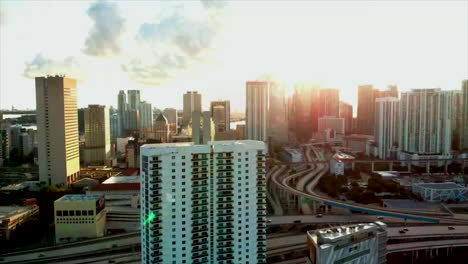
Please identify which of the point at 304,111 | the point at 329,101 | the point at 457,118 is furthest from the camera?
the point at 329,101

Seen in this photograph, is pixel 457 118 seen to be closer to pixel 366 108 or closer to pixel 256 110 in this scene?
pixel 366 108

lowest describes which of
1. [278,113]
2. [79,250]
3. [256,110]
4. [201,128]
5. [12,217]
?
[79,250]

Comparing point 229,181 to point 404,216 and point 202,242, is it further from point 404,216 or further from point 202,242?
point 404,216

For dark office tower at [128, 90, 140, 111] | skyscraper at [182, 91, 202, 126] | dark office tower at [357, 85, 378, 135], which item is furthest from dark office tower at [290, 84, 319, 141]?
dark office tower at [128, 90, 140, 111]

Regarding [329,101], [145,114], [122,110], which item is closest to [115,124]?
[122,110]

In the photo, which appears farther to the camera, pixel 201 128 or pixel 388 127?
pixel 388 127

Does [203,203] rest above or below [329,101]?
below

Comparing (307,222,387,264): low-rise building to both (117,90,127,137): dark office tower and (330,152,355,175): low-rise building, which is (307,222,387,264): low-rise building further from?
(117,90,127,137): dark office tower

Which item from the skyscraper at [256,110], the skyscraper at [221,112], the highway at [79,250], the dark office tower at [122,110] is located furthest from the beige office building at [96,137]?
the highway at [79,250]
